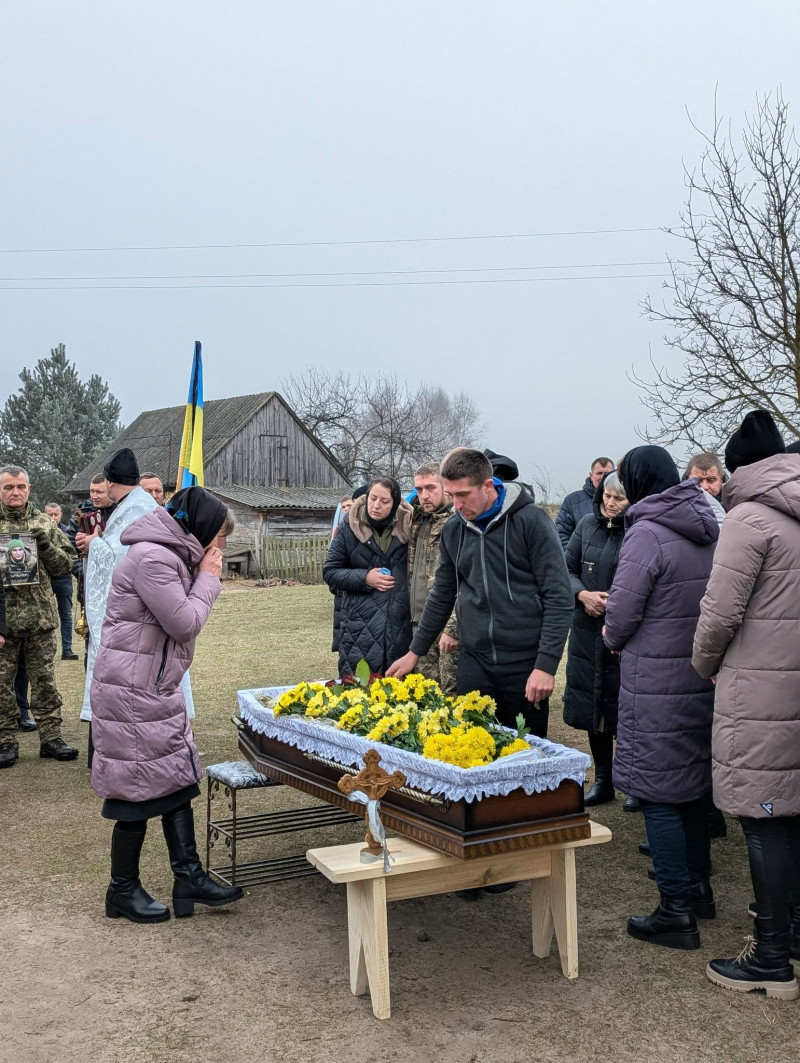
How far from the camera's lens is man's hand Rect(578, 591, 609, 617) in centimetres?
577

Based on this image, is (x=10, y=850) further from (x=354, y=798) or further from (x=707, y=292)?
(x=707, y=292)

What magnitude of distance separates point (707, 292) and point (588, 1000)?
42.4 ft

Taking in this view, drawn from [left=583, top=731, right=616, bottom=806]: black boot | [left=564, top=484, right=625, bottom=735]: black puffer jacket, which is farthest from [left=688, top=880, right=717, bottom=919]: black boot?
[left=583, top=731, right=616, bottom=806]: black boot

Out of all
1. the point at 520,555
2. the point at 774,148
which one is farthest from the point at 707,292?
the point at 520,555

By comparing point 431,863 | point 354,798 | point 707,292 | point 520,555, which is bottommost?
point 431,863

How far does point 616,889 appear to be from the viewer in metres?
4.86

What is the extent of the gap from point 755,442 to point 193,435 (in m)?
2.99

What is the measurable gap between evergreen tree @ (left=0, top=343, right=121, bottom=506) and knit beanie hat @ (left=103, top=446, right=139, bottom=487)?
43.2 m

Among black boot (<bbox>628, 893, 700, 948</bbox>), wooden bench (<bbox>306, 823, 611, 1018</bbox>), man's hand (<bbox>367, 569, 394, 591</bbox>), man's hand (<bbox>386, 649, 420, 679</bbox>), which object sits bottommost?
black boot (<bbox>628, 893, 700, 948</bbox>)

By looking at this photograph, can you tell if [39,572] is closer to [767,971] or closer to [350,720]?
[350,720]

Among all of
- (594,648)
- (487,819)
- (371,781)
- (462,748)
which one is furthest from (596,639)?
(371,781)

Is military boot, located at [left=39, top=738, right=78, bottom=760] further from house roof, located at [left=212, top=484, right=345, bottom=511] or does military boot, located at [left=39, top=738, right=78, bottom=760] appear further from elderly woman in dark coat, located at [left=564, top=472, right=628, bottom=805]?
house roof, located at [left=212, top=484, right=345, bottom=511]

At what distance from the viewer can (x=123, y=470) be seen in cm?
617

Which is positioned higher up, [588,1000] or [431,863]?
[431,863]
